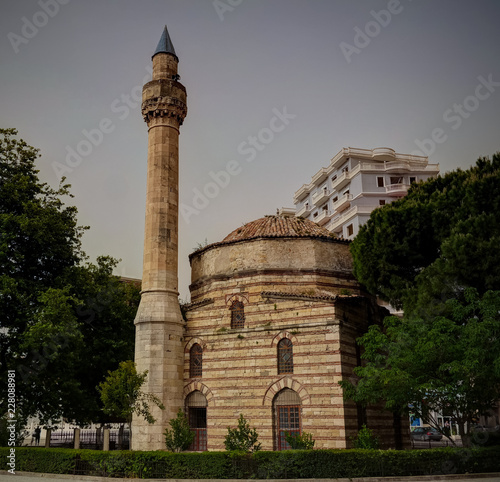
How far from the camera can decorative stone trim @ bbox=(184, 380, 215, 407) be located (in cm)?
2109

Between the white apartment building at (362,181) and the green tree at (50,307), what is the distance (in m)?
25.6

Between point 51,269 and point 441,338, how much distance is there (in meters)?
16.7

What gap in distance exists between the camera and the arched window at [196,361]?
→ 21980mm

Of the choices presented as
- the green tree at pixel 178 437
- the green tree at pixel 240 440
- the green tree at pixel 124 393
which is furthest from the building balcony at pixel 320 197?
the green tree at pixel 240 440

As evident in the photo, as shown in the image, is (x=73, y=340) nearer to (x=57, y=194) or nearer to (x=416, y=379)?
(x=57, y=194)

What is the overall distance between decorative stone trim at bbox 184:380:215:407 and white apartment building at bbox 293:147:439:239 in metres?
26.3

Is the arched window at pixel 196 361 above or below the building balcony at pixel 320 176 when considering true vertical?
below

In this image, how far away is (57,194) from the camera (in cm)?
2386

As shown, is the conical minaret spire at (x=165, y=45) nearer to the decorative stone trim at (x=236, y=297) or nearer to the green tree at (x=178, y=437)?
the decorative stone trim at (x=236, y=297)

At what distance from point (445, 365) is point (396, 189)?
1263 inches

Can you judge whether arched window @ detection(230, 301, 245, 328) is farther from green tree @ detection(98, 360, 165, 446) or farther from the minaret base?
green tree @ detection(98, 360, 165, 446)

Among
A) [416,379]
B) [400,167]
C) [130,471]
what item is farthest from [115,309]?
[400,167]

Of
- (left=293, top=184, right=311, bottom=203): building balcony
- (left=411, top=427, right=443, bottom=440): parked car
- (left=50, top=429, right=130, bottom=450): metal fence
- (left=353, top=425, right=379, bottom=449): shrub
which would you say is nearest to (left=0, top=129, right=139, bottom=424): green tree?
(left=50, top=429, right=130, bottom=450): metal fence

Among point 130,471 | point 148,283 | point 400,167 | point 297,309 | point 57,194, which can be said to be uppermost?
point 400,167
